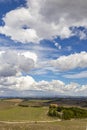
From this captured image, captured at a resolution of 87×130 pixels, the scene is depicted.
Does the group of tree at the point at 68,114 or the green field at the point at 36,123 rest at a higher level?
the group of tree at the point at 68,114

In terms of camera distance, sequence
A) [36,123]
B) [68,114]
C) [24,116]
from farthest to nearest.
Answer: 1. [68,114]
2. [24,116]
3. [36,123]

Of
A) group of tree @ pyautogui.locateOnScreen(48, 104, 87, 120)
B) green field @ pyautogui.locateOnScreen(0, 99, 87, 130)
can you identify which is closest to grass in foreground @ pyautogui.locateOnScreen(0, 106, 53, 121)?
green field @ pyautogui.locateOnScreen(0, 99, 87, 130)

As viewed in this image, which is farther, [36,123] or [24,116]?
[24,116]

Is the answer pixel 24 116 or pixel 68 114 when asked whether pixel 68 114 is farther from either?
pixel 24 116

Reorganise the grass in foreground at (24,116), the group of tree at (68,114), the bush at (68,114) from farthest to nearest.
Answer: the group of tree at (68,114) < the bush at (68,114) < the grass in foreground at (24,116)

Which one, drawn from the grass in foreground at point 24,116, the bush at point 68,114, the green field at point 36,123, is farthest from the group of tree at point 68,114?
the green field at point 36,123

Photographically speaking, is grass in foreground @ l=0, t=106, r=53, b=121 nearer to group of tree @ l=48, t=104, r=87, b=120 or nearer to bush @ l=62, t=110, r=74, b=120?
group of tree @ l=48, t=104, r=87, b=120

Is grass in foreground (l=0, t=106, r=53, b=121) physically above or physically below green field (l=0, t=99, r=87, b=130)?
above

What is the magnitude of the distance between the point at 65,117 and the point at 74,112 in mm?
11198

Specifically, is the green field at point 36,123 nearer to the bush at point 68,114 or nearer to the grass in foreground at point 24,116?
the grass in foreground at point 24,116

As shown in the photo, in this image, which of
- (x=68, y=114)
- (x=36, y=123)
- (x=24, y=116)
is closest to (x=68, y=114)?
(x=68, y=114)

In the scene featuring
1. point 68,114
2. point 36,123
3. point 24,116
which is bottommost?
point 36,123

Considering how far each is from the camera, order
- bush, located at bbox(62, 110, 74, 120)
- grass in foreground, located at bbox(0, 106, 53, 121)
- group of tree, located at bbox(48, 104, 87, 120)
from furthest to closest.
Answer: group of tree, located at bbox(48, 104, 87, 120) < bush, located at bbox(62, 110, 74, 120) < grass in foreground, located at bbox(0, 106, 53, 121)

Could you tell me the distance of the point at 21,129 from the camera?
52562mm
